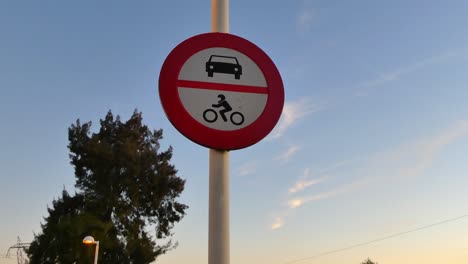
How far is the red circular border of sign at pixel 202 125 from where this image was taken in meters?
2.88

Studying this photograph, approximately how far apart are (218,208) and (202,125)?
469 millimetres

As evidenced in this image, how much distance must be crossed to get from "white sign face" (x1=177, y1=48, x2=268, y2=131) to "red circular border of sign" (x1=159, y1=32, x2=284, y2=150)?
25 millimetres

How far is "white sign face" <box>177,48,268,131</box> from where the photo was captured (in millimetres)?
2930

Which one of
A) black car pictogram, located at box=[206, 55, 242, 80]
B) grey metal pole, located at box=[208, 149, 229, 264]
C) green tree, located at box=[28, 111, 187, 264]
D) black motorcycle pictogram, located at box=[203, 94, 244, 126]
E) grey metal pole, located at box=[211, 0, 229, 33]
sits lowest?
grey metal pole, located at box=[208, 149, 229, 264]

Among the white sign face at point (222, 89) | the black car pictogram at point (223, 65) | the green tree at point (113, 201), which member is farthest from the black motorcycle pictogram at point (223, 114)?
the green tree at point (113, 201)

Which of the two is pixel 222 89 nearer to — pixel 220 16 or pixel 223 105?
pixel 223 105

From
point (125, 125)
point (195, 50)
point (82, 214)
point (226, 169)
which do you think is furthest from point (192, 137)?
point (125, 125)

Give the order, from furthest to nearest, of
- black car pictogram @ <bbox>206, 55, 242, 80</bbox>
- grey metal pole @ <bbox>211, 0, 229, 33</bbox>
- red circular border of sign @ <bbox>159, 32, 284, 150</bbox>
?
grey metal pole @ <bbox>211, 0, 229, 33</bbox> → black car pictogram @ <bbox>206, 55, 242, 80</bbox> → red circular border of sign @ <bbox>159, 32, 284, 150</bbox>

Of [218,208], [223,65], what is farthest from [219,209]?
[223,65]

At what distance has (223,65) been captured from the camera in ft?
10.1

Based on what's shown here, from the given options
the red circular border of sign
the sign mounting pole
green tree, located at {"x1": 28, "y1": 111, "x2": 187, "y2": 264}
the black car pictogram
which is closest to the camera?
the sign mounting pole

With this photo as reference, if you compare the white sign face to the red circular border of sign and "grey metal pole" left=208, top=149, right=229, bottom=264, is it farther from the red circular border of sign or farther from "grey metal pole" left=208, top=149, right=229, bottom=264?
"grey metal pole" left=208, top=149, right=229, bottom=264

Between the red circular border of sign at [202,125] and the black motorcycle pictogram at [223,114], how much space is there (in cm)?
5

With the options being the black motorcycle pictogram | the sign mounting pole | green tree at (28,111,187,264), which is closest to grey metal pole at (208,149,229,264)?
the sign mounting pole
